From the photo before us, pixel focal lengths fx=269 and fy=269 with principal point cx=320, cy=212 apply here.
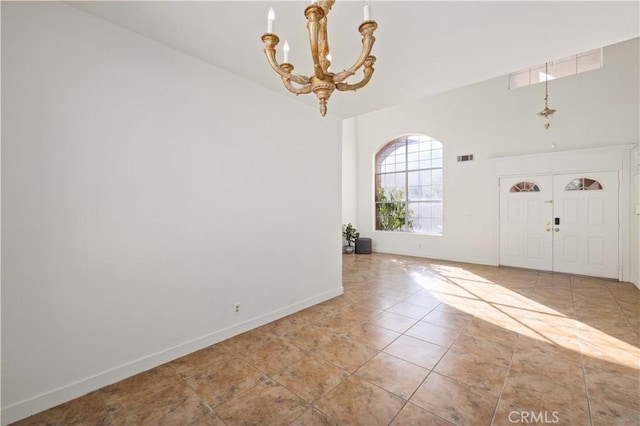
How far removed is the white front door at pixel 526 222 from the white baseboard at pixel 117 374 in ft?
18.5

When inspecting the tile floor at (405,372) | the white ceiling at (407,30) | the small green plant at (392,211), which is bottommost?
the tile floor at (405,372)

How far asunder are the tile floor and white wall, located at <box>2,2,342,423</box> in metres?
0.35

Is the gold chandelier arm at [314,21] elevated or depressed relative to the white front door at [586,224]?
elevated

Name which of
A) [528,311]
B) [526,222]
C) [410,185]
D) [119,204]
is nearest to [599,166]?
[526,222]

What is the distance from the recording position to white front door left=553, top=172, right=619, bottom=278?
5.03m

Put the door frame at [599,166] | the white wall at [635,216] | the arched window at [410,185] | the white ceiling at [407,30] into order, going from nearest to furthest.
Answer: the white ceiling at [407,30]
the white wall at [635,216]
the door frame at [599,166]
the arched window at [410,185]

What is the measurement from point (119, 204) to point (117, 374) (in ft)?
4.52

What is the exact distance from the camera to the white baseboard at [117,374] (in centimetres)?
180

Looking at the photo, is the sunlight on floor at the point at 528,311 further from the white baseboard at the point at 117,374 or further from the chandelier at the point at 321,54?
the chandelier at the point at 321,54

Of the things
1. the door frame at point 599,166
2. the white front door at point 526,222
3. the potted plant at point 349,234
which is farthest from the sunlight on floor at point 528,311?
the potted plant at point 349,234

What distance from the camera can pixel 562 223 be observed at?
5531mm

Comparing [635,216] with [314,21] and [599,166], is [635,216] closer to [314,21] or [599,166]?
[599,166]

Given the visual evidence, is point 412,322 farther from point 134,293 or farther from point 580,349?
point 134,293

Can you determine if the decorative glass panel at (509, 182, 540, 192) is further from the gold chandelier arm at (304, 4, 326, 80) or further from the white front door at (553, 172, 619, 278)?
the gold chandelier arm at (304, 4, 326, 80)
